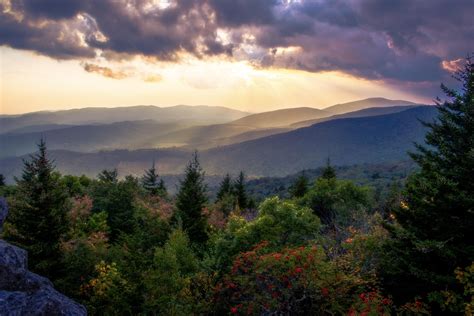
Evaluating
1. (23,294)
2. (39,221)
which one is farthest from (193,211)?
(23,294)

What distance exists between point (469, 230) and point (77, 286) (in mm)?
20905

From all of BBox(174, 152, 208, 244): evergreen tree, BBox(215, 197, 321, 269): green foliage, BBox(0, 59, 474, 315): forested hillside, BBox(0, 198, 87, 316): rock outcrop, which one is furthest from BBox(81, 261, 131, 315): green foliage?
BBox(174, 152, 208, 244): evergreen tree

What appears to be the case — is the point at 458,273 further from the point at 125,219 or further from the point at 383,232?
the point at 125,219

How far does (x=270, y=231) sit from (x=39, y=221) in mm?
13445

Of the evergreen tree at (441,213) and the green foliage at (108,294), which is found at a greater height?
the evergreen tree at (441,213)

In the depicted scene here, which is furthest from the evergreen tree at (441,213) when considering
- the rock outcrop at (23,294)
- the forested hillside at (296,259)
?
the rock outcrop at (23,294)

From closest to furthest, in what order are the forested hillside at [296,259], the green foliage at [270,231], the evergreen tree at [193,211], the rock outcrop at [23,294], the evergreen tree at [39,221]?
the rock outcrop at [23,294]
the forested hillside at [296,259]
the evergreen tree at [39,221]
the green foliage at [270,231]
the evergreen tree at [193,211]

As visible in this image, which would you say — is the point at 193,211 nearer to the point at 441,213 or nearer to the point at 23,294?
the point at 441,213

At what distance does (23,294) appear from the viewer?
10984mm

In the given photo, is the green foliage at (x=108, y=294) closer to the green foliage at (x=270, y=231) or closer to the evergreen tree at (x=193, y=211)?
the green foliage at (x=270, y=231)

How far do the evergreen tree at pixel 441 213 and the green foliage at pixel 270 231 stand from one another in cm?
647

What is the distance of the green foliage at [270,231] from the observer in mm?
24375

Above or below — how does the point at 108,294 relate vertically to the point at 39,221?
below

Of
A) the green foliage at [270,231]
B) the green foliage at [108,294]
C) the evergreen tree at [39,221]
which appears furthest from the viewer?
the green foliage at [270,231]
